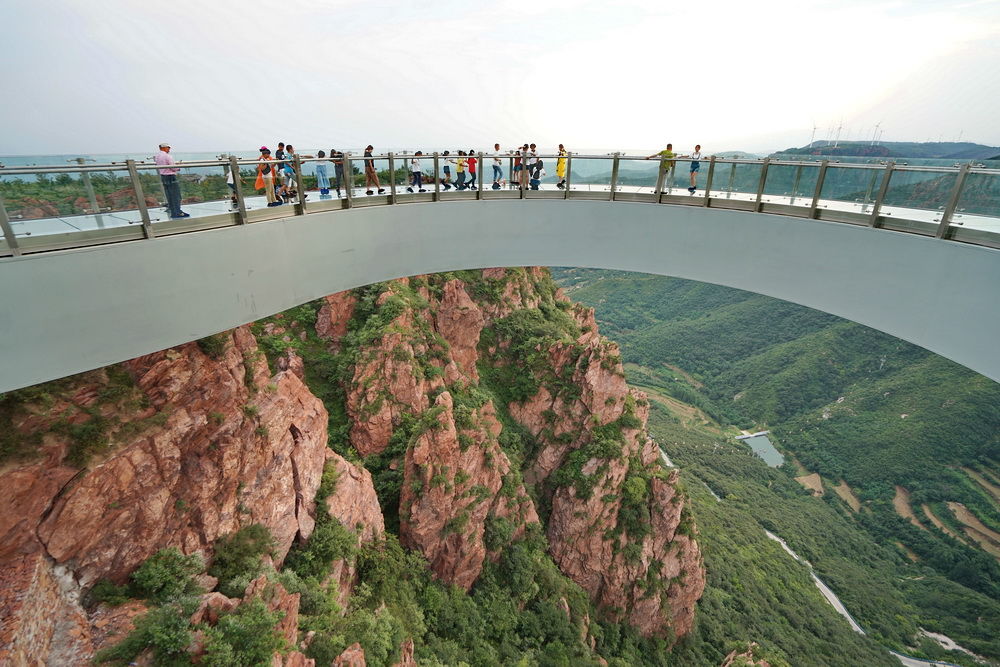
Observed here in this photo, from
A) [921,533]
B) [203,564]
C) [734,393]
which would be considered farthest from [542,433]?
[734,393]

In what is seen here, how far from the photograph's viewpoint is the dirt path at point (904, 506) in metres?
66.4

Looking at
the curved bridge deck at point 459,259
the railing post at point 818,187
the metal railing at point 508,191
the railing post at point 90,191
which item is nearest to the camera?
the curved bridge deck at point 459,259

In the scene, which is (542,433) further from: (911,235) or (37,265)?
(37,265)

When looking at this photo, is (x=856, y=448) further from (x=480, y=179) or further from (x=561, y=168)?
(x=480, y=179)

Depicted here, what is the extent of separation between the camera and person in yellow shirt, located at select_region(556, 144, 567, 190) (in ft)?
30.9

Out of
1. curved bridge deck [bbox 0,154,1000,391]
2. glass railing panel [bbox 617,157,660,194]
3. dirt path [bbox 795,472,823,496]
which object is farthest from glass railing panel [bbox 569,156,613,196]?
dirt path [bbox 795,472,823,496]

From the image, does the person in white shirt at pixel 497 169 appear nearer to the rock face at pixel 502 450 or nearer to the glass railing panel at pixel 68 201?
the glass railing panel at pixel 68 201

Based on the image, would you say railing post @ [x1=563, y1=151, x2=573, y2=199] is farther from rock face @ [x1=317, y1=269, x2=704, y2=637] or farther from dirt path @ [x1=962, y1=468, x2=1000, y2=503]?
dirt path @ [x1=962, y1=468, x2=1000, y2=503]

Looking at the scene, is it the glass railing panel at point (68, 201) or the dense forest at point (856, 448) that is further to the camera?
the dense forest at point (856, 448)

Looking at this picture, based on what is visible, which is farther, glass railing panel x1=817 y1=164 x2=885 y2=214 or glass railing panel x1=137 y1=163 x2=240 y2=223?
glass railing panel x1=817 y1=164 x2=885 y2=214

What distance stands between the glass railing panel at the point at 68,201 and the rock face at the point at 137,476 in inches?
149

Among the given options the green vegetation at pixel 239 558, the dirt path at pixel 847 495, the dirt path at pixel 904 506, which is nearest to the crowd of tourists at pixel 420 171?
the green vegetation at pixel 239 558

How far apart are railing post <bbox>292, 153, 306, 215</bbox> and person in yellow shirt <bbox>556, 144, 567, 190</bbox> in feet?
17.4

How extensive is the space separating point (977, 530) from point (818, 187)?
309ft
